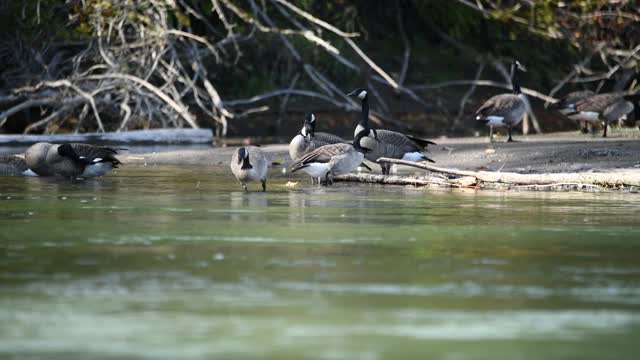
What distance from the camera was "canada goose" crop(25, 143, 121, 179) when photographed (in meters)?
19.2

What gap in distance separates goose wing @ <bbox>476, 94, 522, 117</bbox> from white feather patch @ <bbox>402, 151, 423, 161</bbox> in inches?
220

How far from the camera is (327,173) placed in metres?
17.9

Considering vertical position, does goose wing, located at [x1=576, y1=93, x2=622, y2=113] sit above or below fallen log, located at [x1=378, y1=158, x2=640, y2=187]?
above

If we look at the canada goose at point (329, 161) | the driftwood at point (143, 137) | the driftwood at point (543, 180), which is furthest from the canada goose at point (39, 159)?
the driftwood at point (143, 137)

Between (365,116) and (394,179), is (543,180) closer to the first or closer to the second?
(394,179)

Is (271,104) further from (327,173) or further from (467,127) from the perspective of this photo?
(327,173)

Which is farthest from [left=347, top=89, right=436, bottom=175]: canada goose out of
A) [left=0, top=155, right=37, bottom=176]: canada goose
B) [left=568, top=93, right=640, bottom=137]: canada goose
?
[left=568, top=93, right=640, bottom=137]: canada goose

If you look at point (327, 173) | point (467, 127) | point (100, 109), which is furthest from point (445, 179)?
point (467, 127)

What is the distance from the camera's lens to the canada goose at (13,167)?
19922 millimetres

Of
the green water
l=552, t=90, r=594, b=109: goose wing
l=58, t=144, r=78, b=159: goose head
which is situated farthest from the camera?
l=552, t=90, r=594, b=109: goose wing

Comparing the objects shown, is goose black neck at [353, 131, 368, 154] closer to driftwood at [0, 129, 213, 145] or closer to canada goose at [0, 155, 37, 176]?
canada goose at [0, 155, 37, 176]

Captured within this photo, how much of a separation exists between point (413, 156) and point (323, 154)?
2.96m

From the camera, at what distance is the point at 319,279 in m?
9.16

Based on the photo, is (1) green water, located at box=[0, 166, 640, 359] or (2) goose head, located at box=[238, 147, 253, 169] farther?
(2) goose head, located at box=[238, 147, 253, 169]
